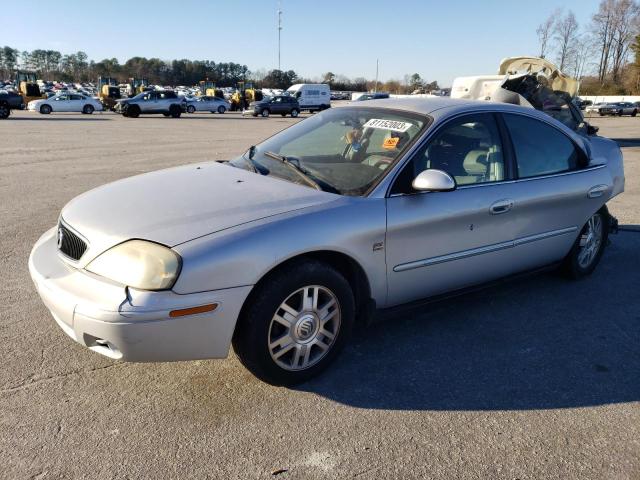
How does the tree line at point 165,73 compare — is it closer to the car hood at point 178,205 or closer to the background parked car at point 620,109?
the background parked car at point 620,109

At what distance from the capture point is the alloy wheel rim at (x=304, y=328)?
2811 mm

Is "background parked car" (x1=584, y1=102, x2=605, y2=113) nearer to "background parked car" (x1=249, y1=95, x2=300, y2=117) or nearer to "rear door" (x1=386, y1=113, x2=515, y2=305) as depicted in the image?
"background parked car" (x1=249, y1=95, x2=300, y2=117)

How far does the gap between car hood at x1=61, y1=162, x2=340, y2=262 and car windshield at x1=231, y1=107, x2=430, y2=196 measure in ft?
0.56

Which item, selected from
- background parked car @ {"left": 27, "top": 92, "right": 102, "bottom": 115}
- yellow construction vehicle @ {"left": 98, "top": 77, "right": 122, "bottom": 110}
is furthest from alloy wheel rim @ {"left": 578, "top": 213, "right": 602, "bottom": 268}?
yellow construction vehicle @ {"left": 98, "top": 77, "right": 122, "bottom": 110}

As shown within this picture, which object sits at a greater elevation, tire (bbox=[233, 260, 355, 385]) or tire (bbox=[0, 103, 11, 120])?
tire (bbox=[0, 103, 11, 120])

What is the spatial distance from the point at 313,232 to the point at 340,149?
117 centimetres

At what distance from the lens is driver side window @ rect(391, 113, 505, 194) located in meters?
3.28

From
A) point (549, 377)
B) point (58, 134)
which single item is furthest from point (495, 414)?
point (58, 134)

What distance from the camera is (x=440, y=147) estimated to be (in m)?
3.46

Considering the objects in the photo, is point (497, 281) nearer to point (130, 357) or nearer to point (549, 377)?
point (549, 377)

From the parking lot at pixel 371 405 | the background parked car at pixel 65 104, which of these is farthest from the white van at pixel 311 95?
the parking lot at pixel 371 405

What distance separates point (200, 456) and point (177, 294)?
750 millimetres

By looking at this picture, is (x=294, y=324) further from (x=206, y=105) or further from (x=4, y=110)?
(x=206, y=105)

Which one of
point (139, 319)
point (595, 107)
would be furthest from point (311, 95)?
point (139, 319)
